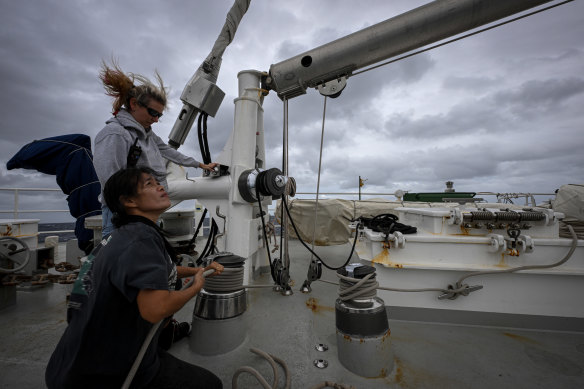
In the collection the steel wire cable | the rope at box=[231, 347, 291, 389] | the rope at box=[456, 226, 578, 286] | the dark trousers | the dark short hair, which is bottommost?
the rope at box=[231, 347, 291, 389]

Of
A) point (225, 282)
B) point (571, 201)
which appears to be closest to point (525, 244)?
point (225, 282)

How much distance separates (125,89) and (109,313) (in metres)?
1.33

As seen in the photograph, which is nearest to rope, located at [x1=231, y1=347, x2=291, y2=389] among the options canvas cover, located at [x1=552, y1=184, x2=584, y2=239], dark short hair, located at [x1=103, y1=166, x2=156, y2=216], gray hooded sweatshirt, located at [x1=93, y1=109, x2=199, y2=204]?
dark short hair, located at [x1=103, y1=166, x2=156, y2=216]

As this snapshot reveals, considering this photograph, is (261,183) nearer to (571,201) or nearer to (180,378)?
(180,378)

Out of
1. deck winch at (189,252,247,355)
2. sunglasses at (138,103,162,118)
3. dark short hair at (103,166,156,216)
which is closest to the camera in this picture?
dark short hair at (103,166,156,216)

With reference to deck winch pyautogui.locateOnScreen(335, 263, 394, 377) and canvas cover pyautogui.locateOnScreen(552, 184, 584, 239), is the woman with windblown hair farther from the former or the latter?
canvas cover pyautogui.locateOnScreen(552, 184, 584, 239)

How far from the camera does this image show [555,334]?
1.63 metres

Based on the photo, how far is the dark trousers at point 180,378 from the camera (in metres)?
0.90

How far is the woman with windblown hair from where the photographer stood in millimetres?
1325

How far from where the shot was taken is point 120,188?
86 centimetres

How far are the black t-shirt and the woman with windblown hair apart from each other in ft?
2.36

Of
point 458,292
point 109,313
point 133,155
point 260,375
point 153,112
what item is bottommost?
point 260,375

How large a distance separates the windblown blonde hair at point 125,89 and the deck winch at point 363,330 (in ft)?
5.14

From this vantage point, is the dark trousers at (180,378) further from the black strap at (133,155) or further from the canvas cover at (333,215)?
the canvas cover at (333,215)
